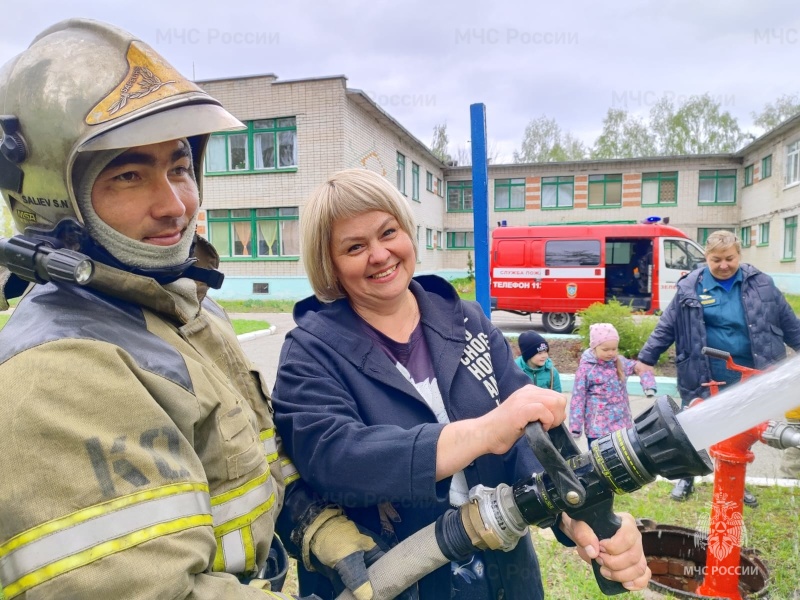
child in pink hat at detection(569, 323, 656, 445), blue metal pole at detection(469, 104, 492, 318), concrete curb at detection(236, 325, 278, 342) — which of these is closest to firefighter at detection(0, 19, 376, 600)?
blue metal pole at detection(469, 104, 492, 318)

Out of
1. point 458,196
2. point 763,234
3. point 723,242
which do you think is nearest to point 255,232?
point 458,196

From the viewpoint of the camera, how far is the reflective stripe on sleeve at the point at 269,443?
1575 mm

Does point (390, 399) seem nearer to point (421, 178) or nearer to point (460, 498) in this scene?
point (460, 498)

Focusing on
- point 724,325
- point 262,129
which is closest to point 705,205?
point 262,129

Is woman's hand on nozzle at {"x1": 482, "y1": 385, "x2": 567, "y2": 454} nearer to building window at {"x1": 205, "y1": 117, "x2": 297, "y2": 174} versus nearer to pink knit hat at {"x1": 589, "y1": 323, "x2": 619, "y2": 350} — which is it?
pink knit hat at {"x1": 589, "y1": 323, "x2": 619, "y2": 350}

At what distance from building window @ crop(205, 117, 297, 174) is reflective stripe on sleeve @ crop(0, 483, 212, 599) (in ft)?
62.8

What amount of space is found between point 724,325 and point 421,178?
23.5 m

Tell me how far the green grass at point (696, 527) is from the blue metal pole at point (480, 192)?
1642 millimetres

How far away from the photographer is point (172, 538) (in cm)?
96

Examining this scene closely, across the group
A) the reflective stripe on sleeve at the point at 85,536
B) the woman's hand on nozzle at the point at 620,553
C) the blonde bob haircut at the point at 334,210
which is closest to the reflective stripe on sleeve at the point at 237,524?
the reflective stripe on sleeve at the point at 85,536

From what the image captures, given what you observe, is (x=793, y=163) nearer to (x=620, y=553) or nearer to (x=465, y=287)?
(x=465, y=287)

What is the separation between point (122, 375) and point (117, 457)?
151mm

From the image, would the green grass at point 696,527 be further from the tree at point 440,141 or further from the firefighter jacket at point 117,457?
the tree at point 440,141

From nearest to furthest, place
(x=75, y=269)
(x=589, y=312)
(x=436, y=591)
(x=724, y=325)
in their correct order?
(x=75, y=269), (x=436, y=591), (x=724, y=325), (x=589, y=312)
